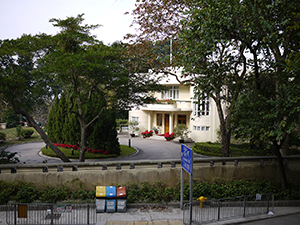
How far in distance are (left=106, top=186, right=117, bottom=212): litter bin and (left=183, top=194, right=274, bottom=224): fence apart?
2.99 metres

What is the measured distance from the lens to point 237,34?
12.7 m

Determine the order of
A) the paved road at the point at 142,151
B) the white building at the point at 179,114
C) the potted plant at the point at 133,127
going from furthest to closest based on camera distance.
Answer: the potted plant at the point at 133,127 < the white building at the point at 179,114 < the paved road at the point at 142,151

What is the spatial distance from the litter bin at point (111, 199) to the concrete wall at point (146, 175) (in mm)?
1334

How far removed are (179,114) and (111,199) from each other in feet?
84.3

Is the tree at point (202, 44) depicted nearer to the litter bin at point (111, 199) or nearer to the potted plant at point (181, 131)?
the litter bin at point (111, 199)

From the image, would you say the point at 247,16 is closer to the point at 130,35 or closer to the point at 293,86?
the point at 293,86

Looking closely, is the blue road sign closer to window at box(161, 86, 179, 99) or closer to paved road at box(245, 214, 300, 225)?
paved road at box(245, 214, 300, 225)

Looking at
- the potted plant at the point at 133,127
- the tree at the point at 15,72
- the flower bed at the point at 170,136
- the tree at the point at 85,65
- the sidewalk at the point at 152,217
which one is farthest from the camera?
the potted plant at the point at 133,127

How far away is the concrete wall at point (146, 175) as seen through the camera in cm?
1217

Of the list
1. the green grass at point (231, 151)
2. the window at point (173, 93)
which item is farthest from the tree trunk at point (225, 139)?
the window at point (173, 93)

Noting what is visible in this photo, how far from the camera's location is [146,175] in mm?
12695

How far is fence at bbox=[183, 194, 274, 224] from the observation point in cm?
1023

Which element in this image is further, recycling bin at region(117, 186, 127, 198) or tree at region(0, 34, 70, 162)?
tree at region(0, 34, 70, 162)

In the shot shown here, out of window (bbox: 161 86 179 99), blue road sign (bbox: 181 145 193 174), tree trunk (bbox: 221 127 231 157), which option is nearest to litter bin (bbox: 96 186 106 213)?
blue road sign (bbox: 181 145 193 174)
